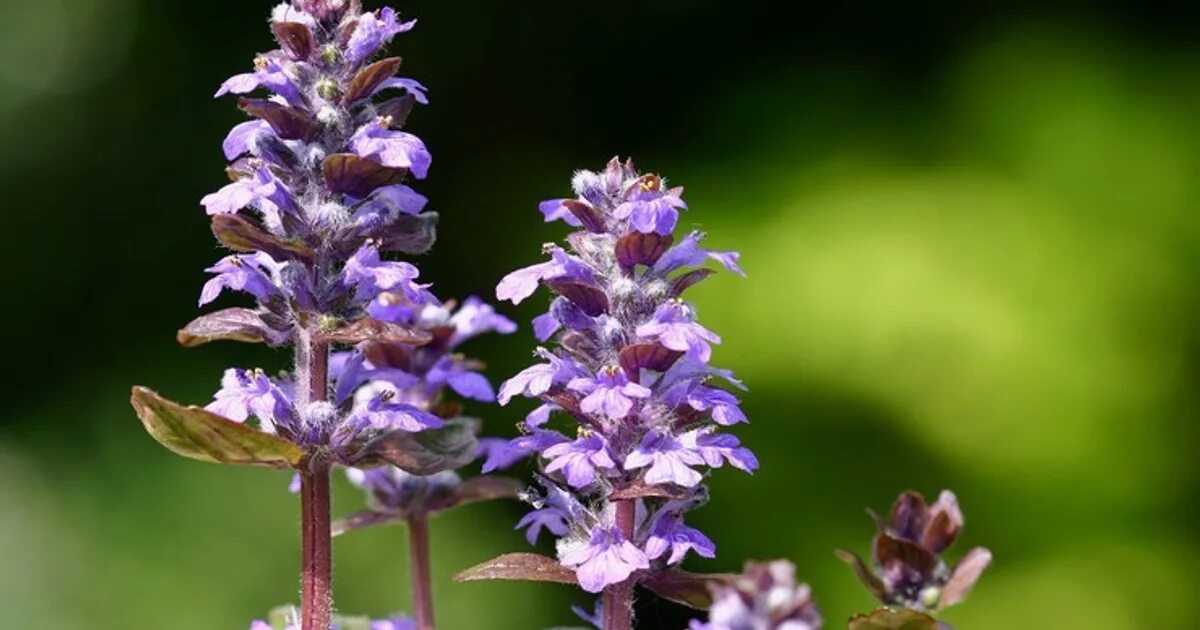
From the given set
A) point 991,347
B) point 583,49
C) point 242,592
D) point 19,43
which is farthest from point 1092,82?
point 19,43

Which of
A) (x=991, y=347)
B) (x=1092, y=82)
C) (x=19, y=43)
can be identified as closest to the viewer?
(x=991, y=347)

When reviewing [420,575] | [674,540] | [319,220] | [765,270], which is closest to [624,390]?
[674,540]

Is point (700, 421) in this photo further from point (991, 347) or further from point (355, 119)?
point (991, 347)

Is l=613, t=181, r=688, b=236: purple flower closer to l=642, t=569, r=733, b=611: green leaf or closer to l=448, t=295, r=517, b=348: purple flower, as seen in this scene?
l=642, t=569, r=733, b=611: green leaf

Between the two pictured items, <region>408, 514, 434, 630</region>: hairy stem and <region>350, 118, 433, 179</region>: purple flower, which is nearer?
<region>350, 118, 433, 179</region>: purple flower

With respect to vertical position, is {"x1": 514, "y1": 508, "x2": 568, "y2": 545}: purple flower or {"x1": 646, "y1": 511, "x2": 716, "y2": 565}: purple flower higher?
{"x1": 514, "y1": 508, "x2": 568, "y2": 545}: purple flower

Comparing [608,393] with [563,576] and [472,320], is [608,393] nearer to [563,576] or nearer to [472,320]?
[563,576]

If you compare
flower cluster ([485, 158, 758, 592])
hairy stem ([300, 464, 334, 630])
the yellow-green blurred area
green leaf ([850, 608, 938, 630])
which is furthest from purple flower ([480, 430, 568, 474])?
the yellow-green blurred area
